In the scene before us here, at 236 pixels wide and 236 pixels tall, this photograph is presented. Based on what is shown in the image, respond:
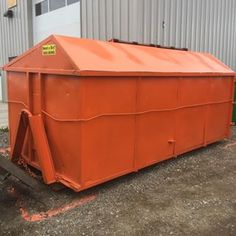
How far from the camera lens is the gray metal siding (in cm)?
738

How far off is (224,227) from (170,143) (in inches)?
75.9

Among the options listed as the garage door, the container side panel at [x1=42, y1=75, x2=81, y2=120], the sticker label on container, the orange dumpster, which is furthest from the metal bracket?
the garage door

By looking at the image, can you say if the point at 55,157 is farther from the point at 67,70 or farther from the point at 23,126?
the point at 67,70

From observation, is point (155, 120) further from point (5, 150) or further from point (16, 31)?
point (16, 31)

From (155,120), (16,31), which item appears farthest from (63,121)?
(16,31)

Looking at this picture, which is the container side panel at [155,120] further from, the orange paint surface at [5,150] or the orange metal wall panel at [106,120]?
the orange paint surface at [5,150]

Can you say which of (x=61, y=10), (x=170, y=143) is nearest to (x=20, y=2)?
(x=61, y=10)

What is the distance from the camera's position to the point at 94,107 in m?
3.54

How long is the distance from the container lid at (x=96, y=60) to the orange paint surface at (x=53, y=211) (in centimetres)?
152

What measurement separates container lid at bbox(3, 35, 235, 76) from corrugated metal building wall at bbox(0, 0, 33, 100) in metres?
8.46

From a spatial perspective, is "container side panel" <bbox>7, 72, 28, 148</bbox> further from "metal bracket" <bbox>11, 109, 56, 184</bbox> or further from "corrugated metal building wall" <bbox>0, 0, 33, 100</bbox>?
"corrugated metal building wall" <bbox>0, 0, 33, 100</bbox>

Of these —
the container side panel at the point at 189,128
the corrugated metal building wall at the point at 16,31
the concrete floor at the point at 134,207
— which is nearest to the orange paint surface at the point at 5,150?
the concrete floor at the point at 134,207

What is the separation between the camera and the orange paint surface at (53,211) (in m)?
3.21

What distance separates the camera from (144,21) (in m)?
7.42
